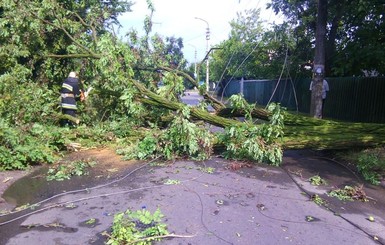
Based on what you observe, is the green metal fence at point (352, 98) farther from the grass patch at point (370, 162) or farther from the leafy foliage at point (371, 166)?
the leafy foliage at point (371, 166)

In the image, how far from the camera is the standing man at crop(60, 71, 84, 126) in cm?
847

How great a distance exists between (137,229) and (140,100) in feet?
14.4

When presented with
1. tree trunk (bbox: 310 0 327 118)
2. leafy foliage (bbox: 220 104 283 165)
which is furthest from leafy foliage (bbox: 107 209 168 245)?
tree trunk (bbox: 310 0 327 118)

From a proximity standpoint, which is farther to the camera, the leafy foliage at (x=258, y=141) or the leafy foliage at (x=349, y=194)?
the leafy foliage at (x=258, y=141)

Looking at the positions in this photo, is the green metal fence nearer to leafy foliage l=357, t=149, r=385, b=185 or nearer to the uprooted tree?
the uprooted tree

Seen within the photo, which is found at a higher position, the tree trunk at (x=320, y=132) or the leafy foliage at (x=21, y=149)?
the tree trunk at (x=320, y=132)

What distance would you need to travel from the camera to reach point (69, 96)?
334 inches

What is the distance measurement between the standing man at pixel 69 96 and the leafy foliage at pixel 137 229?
17.6ft

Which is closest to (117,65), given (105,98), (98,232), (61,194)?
(105,98)

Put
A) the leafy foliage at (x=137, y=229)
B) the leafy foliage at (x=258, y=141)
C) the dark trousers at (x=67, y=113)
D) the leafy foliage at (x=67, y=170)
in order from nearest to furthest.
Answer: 1. the leafy foliage at (x=137, y=229)
2. the leafy foliage at (x=67, y=170)
3. the leafy foliage at (x=258, y=141)
4. the dark trousers at (x=67, y=113)

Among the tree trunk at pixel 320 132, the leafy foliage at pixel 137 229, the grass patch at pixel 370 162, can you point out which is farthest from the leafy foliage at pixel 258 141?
the leafy foliage at pixel 137 229

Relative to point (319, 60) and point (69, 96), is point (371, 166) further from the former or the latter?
point (69, 96)

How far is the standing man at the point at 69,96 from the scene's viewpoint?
847 cm

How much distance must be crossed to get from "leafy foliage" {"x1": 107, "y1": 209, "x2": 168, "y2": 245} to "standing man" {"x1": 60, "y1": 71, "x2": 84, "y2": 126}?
5366 mm
